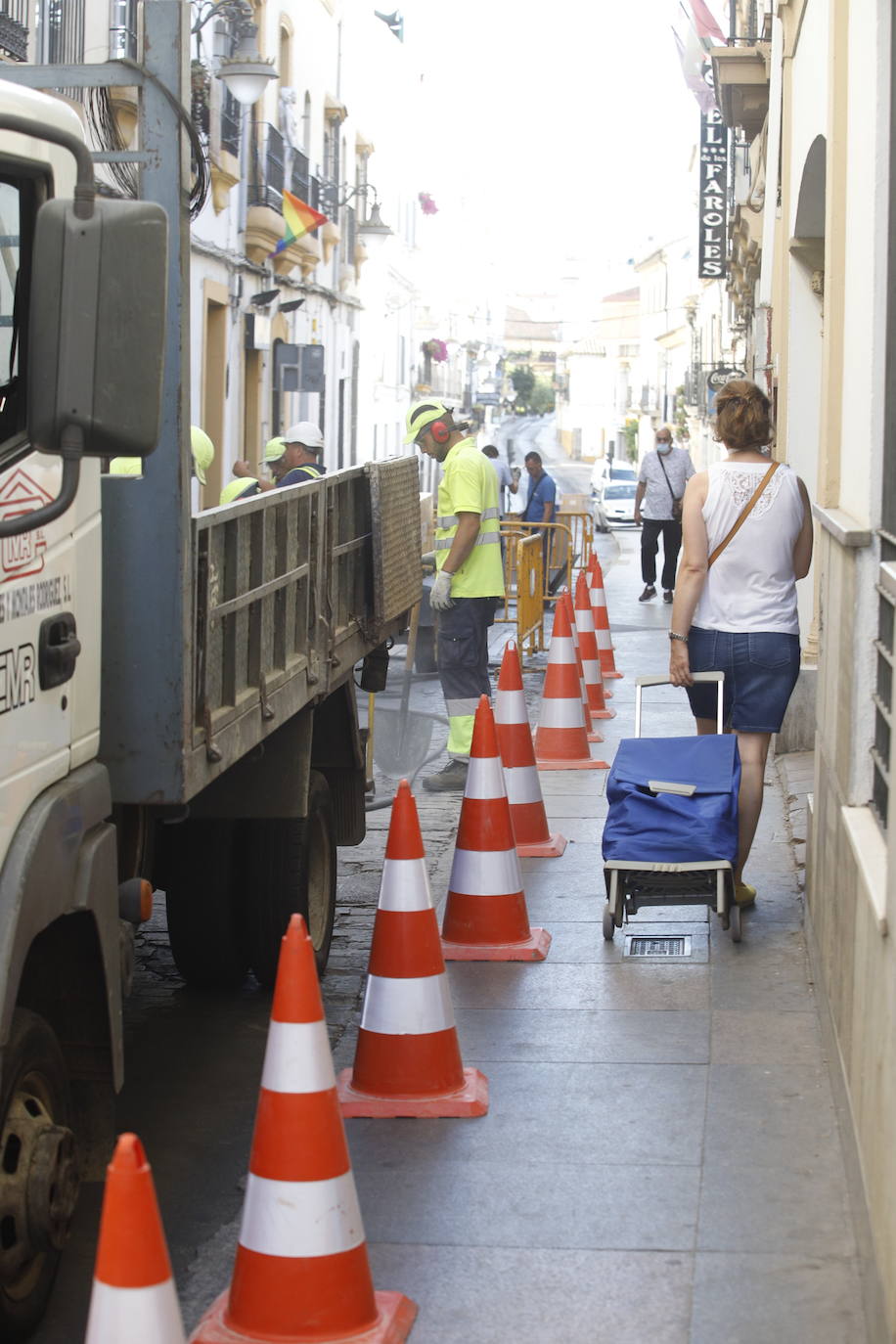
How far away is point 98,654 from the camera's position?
4059mm

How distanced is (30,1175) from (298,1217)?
21.5 inches

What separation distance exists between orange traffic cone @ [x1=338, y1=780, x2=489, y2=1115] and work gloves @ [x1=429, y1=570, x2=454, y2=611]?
190 inches

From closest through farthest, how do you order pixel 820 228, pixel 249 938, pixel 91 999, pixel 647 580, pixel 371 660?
pixel 91 999 → pixel 249 938 → pixel 371 660 → pixel 820 228 → pixel 647 580

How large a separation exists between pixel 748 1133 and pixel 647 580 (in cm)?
1624

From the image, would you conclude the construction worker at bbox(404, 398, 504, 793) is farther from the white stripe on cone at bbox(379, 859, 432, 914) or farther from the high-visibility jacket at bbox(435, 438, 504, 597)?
the white stripe on cone at bbox(379, 859, 432, 914)

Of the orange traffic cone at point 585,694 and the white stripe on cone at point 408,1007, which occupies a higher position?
the orange traffic cone at point 585,694

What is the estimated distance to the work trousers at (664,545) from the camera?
1956 centimetres

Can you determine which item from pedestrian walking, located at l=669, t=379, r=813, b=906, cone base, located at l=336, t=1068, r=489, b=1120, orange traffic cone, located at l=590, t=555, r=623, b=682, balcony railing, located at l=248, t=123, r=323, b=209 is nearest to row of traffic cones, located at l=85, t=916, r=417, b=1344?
cone base, located at l=336, t=1068, r=489, b=1120

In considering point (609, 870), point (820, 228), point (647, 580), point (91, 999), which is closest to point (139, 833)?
point (91, 999)

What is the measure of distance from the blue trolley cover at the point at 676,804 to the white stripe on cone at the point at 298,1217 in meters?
3.05

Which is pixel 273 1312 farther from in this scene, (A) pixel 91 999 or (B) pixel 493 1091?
(B) pixel 493 1091

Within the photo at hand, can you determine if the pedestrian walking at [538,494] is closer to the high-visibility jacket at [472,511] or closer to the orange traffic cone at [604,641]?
the orange traffic cone at [604,641]

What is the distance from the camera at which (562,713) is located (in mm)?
10664

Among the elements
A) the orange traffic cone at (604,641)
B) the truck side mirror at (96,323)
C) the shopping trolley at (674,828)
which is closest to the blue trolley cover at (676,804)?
the shopping trolley at (674,828)
